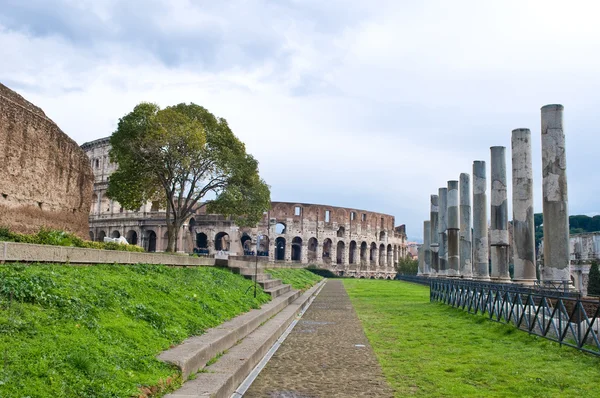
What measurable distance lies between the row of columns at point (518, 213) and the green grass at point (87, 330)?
12.7 m

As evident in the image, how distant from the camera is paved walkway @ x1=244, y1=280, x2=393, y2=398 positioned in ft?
19.8

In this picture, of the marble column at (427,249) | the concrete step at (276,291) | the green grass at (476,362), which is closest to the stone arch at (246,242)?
the marble column at (427,249)

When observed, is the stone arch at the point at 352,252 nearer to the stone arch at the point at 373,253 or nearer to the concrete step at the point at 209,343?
the stone arch at the point at 373,253

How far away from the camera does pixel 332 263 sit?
6506cm

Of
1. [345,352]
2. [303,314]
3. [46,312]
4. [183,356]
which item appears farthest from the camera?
[303,314]

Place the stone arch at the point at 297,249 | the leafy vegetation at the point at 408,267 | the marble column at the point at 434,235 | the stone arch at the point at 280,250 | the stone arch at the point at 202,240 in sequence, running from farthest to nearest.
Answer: the stone arch at the point at 280,250 < the stone arch at the point at 297,249 < the leafy vegetation at the point at 408,267 < the stone arch at the point at 202,240 < the marble column at the point at 434,235

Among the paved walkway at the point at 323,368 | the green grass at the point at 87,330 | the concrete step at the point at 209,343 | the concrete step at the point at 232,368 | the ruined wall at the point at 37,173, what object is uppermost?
the ruined wall at the point at 37,173

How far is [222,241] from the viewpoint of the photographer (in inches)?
2376

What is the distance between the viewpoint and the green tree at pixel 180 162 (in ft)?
79.2

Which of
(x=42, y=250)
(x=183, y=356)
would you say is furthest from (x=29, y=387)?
(x=42, y=250)

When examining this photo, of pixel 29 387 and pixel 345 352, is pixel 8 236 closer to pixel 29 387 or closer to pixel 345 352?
pixel 345 352

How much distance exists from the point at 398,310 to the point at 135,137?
14596 mm

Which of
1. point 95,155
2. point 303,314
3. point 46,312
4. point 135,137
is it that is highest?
point 95,155

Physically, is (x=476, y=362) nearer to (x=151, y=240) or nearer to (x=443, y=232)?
(x=443, y=232)
